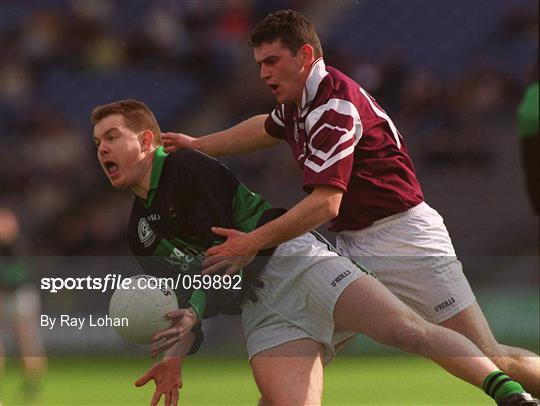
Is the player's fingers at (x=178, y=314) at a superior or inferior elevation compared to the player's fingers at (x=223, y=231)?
inferior

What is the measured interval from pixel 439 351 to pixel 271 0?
11.4m

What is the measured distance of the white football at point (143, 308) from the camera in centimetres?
464

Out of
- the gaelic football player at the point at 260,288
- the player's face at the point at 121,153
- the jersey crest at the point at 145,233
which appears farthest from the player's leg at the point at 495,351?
the player's face at the point at 121,153

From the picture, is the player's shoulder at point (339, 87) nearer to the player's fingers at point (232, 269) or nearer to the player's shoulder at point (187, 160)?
the player's shoulder at point (187, 160)

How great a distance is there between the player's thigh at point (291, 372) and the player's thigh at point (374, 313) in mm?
184

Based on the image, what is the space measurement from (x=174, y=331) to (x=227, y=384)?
4.94 meters

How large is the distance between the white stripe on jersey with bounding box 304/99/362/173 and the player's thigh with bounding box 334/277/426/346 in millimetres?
501

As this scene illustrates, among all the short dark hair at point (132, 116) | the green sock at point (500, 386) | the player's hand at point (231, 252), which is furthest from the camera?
the short dark hair at point (132, 116)

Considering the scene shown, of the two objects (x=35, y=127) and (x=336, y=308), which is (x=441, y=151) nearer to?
(x=35, y=127)

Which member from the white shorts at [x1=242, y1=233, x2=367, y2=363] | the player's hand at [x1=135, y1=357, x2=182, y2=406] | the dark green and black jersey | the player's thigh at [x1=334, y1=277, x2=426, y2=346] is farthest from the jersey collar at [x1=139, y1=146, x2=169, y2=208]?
the player's thigh at [x1=334, y1=277, x2=426, y2=346]

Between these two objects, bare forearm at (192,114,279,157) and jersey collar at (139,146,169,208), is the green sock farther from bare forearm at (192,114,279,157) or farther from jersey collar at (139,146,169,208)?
bare forearm at (192,114,279,157)

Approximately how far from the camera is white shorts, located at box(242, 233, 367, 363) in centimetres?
455

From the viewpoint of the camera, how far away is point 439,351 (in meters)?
4.35

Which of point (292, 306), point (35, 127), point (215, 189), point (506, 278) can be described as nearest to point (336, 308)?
point (292, 306)
